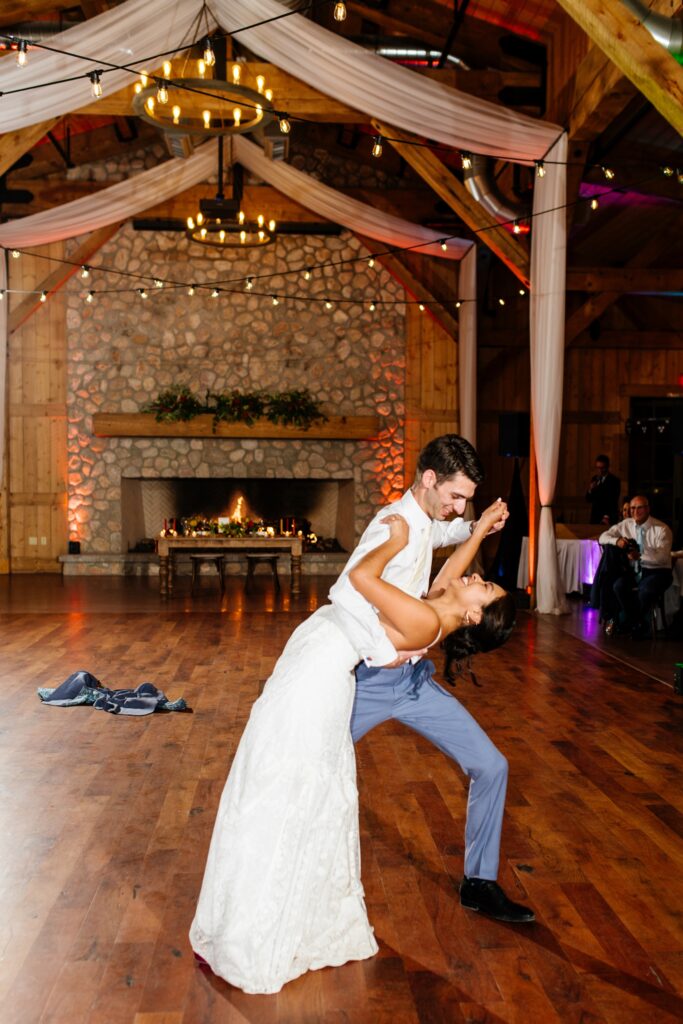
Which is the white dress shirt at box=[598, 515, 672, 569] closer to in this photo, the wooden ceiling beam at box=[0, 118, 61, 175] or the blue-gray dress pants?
the blue-gray dress pants

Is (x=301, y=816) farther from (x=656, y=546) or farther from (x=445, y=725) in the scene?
(x=656, y=546)

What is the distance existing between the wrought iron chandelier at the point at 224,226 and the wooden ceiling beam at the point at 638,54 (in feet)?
16.6

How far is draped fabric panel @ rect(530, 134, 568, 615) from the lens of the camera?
837 centimetres

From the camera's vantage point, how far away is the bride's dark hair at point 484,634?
2662 mm

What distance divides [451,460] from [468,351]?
9.15m

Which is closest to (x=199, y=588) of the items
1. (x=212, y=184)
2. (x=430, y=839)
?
(x=212, y=184)

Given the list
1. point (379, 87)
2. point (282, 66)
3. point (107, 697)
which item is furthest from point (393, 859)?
point (282, 66)

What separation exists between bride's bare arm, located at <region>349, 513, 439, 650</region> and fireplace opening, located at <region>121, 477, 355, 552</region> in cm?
1070

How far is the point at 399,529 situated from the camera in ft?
8.25

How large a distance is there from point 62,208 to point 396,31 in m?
4.08

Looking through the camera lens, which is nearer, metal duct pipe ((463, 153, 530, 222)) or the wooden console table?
metal duct pipe ((463, 153, 530, 222))

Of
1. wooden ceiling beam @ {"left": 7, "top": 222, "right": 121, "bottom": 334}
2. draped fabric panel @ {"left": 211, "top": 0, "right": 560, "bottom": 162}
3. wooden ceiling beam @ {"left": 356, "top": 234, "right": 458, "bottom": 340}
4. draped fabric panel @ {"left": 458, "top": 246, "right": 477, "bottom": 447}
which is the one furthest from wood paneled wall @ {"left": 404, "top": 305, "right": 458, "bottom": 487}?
draped fabric panel @ {"left": 211, "top": 0, "right": 560, "bottom": 162}

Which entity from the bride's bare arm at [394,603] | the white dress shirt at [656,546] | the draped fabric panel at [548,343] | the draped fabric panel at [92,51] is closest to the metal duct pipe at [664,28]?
the bride's bare arm at [394,603]

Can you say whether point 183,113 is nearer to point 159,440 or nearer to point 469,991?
point 159,440
